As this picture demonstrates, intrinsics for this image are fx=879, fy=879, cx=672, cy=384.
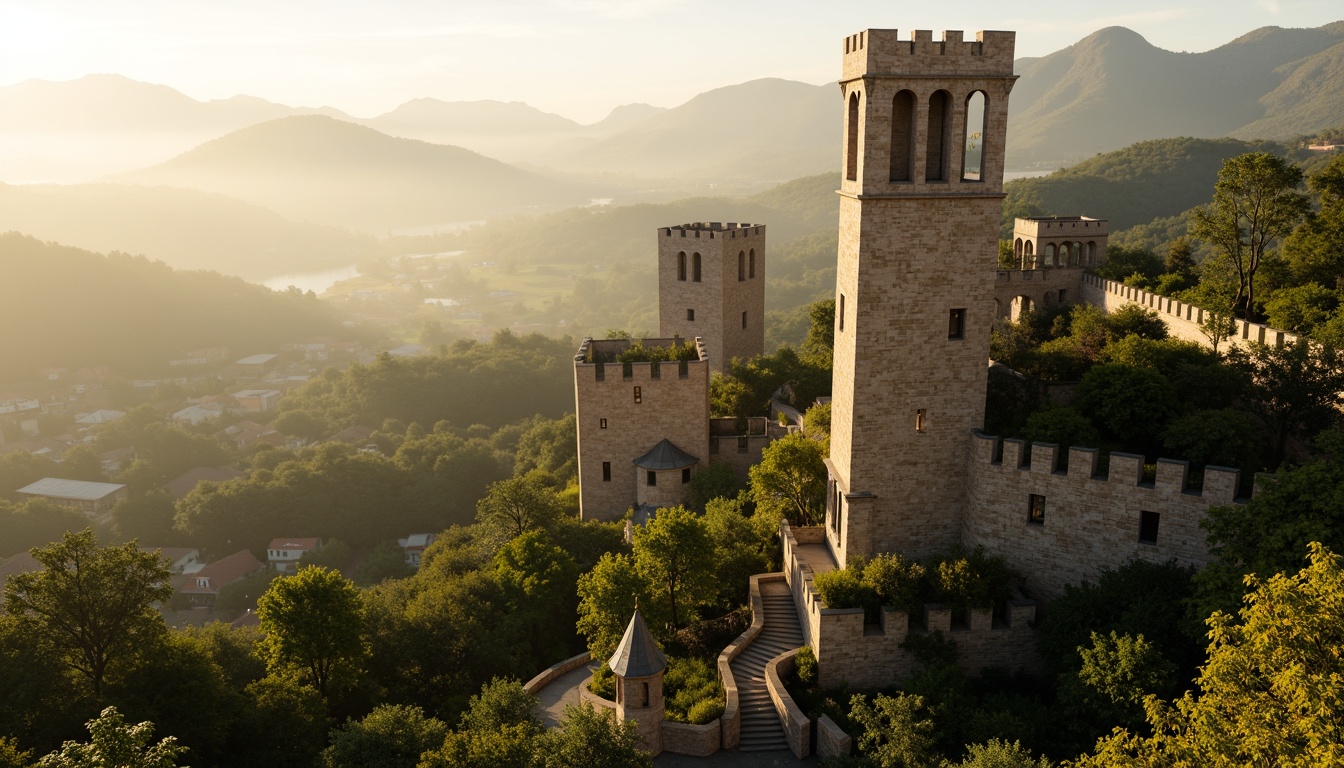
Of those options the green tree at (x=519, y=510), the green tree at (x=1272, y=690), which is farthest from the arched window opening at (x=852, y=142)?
the green tree at (x=519, y=510)

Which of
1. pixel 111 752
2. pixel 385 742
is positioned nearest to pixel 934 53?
pixel 385 742

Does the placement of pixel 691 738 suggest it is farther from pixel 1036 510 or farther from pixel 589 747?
pixel 1036 510

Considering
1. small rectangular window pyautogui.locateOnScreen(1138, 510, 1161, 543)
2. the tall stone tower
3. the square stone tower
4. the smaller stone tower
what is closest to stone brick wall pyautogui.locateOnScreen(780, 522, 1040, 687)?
the tall stone tower

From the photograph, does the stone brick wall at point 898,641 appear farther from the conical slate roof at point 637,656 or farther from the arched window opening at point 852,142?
the arched window opening at point 852,142

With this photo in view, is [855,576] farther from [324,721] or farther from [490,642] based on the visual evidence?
[324,721]

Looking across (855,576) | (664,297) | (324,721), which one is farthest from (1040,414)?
(664,297)

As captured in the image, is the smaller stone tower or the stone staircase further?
the stone staircase

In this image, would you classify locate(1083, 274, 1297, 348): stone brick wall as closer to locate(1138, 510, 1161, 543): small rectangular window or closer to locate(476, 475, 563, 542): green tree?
locate(1138, 510, 1161, 543): small rectangular window
